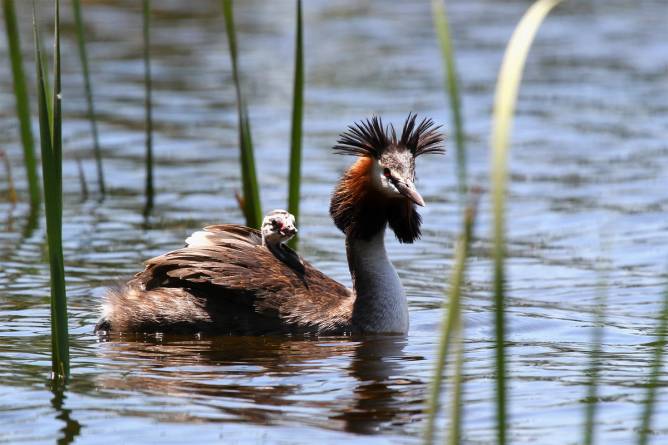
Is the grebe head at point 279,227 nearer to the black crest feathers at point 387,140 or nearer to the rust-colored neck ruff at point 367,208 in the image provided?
the rust-colored neck ruff at point 367,208

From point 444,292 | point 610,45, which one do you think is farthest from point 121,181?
point 610,45

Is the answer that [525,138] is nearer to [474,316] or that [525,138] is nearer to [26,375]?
[474,316]

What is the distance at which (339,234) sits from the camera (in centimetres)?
1301

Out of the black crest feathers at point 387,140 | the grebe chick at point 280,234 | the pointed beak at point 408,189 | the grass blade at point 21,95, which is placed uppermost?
the grass blade at point 21,95

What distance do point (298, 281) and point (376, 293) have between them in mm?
547

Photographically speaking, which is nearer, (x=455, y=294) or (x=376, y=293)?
(x=455, y=294)

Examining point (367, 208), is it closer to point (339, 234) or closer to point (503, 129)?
point (339, 234)

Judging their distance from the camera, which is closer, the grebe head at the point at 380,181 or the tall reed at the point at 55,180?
the tall reed at the point at 55,180

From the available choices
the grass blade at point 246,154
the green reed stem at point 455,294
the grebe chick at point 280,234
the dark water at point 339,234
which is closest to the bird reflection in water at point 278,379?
the dark water at point 339,234

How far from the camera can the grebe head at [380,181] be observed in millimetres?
8852

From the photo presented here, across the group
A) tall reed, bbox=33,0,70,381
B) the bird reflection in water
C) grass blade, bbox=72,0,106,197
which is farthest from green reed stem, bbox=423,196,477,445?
grass blade, bbox=72,0,106,197

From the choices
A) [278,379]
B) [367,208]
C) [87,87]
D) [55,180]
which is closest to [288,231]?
[367,208]

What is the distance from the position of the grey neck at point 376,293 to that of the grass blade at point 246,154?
128 centimetres

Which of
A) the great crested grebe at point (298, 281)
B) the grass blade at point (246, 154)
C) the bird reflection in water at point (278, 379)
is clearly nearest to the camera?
the bird reflection in water at point (278, 379)
